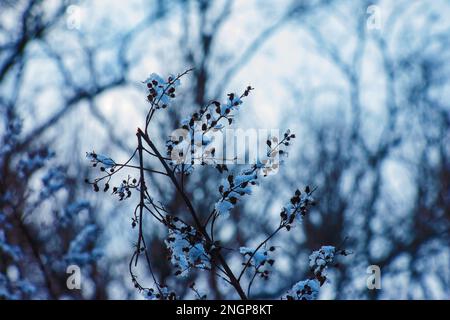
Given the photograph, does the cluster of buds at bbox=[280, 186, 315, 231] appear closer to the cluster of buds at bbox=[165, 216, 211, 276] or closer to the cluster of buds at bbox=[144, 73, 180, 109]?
the cluster of buds at bbox=[165, 216, 211, 276]

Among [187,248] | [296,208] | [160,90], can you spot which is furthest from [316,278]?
[160,90]

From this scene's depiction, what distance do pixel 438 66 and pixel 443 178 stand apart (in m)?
3.70

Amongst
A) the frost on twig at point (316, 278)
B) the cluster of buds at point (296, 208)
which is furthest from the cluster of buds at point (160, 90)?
the frost on twig at point (316, 278)

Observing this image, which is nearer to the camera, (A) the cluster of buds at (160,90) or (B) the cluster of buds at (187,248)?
(B) the cluster of buds at (187,248)

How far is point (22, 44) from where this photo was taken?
15.3 meters

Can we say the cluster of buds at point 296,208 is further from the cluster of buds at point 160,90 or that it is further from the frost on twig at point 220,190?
the cluster of buds at point 160,90

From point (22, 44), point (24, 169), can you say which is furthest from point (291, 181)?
point (24, 169)

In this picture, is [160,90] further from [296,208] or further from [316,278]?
[316,278]

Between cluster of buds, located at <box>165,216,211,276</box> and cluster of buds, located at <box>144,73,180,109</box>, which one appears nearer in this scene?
cluster of buds, located at <box>165,216,211,276</box>

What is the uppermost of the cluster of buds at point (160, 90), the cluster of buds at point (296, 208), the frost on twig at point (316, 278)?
the cluster of buds at point (160, 90)

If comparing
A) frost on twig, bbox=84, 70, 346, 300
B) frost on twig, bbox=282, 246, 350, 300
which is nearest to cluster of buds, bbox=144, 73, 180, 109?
frost on twig, bbox=84, 70, 346, 300

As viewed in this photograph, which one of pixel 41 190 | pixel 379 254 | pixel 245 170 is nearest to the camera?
pixel 245 170

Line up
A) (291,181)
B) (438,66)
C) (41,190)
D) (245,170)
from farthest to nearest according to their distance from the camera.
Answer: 1. (438,66)
2. (291,181)
3. (41,190)
4. (245,170)
